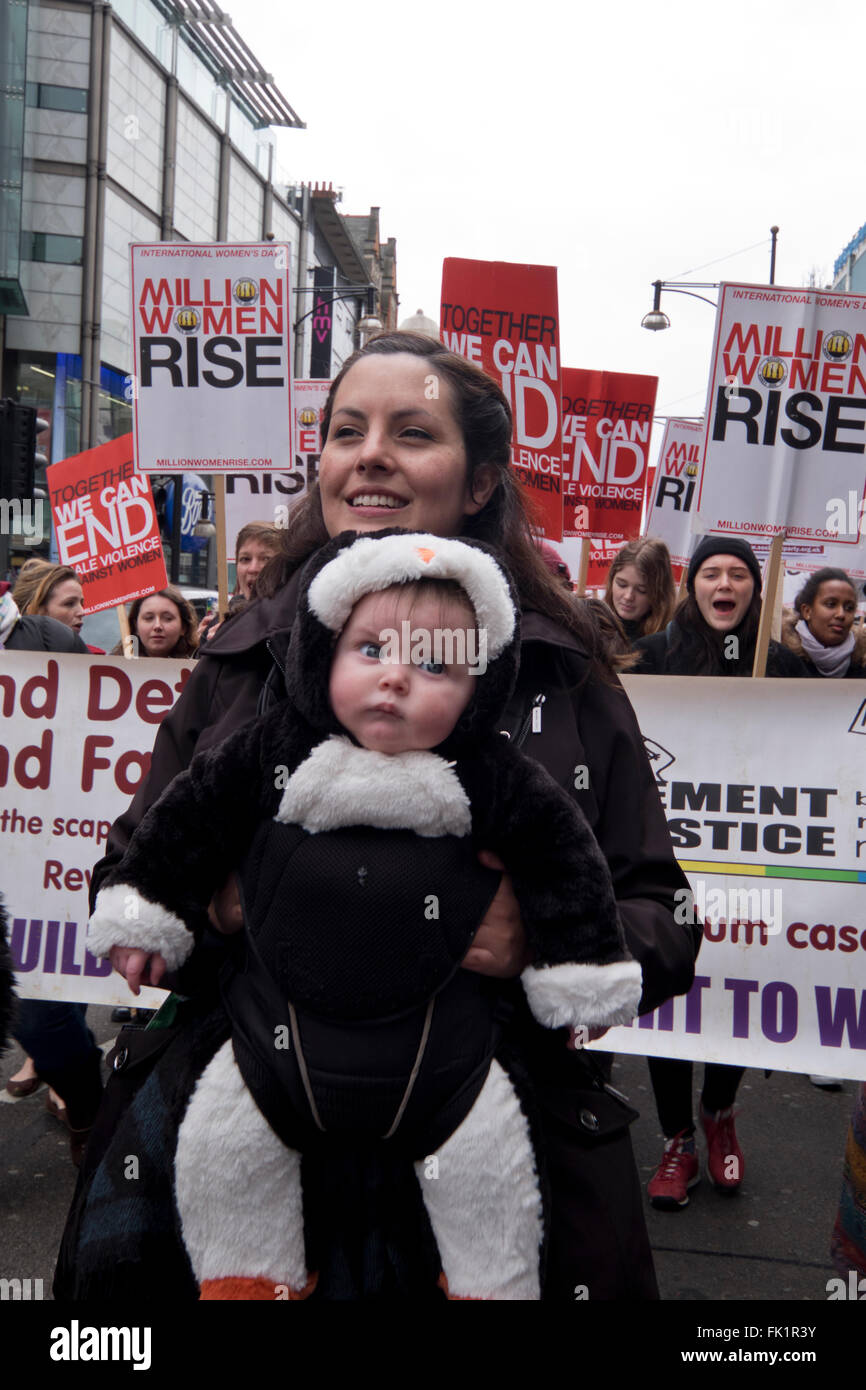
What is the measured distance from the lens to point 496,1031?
5.19 ft

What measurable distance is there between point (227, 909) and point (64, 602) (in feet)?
17.7

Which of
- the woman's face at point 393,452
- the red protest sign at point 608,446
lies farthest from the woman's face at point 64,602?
the woman's face at point 393,452

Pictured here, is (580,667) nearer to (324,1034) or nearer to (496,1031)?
(496,1031)

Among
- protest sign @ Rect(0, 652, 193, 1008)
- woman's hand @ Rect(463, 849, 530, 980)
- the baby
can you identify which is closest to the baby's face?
the baby

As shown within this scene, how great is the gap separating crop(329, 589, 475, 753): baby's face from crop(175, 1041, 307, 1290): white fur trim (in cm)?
49

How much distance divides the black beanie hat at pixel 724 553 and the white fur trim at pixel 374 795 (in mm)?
3564

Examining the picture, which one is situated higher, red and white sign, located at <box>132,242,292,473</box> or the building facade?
A: the building facade

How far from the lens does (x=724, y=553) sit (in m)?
4.83

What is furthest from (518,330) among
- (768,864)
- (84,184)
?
(84,184)

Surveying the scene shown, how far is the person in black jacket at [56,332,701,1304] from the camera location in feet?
5.17

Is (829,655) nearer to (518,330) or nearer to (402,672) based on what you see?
(518,330)

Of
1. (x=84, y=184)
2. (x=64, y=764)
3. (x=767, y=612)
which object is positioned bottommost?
(x=64, y=764)

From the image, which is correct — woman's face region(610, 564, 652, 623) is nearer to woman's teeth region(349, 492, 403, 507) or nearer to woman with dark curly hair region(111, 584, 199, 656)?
woman with dark curly hair region(111, 584, 199, 656)
